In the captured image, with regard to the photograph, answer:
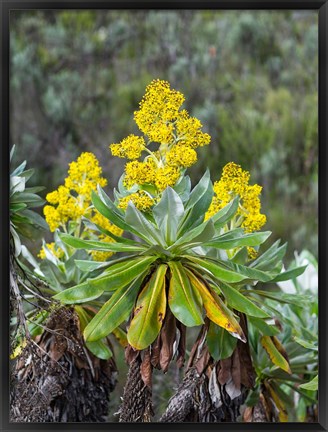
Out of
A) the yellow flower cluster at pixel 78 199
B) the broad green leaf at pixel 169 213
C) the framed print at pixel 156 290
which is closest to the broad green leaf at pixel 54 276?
the framed print at pixel 156 290

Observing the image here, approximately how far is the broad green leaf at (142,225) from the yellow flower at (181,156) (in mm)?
261

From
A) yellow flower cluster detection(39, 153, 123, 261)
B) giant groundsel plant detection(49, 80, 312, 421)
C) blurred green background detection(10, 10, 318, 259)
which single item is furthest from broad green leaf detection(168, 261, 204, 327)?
blurred green background detection(10, 10, 318, 259)

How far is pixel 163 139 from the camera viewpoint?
300 cm

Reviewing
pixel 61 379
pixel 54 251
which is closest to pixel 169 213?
pixel 54 251

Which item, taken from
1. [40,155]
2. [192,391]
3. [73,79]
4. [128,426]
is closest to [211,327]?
[192,391]

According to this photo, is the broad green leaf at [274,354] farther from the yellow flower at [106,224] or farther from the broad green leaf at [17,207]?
the broad green leaf at [17,207]

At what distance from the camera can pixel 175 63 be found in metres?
6.73

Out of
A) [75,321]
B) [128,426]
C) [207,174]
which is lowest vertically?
[128,426]

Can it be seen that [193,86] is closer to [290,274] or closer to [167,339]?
[290,274]

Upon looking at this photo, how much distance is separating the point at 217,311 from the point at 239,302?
5.3 inches

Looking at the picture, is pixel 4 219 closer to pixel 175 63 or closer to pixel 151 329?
pixel 151 329

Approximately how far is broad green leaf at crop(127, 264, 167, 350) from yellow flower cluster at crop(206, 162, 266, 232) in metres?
0.38

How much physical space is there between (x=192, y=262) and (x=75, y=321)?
600mm

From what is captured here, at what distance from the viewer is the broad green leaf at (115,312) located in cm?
293
